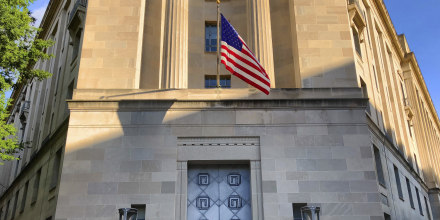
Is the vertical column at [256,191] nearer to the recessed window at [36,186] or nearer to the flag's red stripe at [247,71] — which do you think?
the flag's red stripe at [247,71]

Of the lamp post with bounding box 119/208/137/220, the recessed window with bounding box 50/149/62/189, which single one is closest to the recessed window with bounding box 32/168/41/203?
the recessed window with bounding box 50/149/62/189

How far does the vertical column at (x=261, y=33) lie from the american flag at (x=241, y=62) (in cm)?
249

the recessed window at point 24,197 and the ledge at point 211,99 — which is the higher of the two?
the ledge at point 211,99

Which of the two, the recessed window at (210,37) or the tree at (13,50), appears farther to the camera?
the recessed window at (210,37)

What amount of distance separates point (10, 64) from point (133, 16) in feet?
21.4

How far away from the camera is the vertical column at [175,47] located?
18.6m

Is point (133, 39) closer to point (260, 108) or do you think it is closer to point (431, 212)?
point (260, 108)

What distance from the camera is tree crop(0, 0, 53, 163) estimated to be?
19000 millimetres

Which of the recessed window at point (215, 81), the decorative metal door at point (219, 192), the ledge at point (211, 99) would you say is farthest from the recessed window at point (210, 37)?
the decorative metal door at point (219, 192)

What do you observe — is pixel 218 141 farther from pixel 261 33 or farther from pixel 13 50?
pixel 13 50

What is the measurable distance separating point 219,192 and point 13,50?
1206cm

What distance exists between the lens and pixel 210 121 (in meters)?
17.2

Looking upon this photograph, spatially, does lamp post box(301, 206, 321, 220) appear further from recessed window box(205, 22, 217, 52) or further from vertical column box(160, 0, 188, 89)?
recessed window box(205, 22, 217, 52)

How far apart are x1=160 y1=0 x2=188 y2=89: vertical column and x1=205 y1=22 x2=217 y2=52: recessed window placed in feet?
5.24
